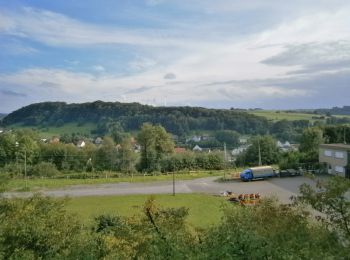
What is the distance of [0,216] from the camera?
806 inches

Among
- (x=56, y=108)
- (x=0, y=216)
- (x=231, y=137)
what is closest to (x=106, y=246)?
(x=0, y=216)

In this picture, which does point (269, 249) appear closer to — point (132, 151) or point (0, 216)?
point (0, 216)

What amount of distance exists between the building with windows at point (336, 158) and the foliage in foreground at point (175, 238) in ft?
118

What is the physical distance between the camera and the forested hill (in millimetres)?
129500

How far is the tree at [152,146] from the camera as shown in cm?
7600

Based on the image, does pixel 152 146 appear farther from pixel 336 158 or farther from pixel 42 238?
pixel 42 238

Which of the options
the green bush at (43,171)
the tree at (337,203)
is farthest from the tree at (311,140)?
the tree at (337,203)

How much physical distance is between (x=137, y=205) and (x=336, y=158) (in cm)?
2723

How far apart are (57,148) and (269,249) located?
79.4m

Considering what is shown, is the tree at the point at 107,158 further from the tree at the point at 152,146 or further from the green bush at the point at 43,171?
the green bush at the point at 43,171

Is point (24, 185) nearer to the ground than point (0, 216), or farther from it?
nearer to the ground

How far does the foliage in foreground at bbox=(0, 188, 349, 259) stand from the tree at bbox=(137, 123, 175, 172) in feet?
182

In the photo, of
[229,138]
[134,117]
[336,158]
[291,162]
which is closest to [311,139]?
[291,162]

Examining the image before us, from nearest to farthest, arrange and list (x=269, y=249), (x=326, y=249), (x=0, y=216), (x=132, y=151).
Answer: (x=269, y=249), (x=326, y=249), (x=0, y=216), (x=132, y=151)
